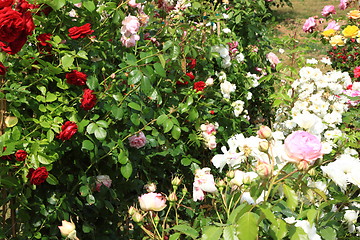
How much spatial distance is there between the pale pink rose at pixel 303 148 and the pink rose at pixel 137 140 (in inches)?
40.6

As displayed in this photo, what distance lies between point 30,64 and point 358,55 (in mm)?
A: 2847

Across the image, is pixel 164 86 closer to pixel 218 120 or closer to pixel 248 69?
pixel 218 120

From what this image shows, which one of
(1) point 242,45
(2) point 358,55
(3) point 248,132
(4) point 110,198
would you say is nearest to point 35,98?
(4) point 110,198

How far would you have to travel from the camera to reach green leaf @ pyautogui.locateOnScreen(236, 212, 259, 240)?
0.89 m

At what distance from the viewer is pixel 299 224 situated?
108 cm

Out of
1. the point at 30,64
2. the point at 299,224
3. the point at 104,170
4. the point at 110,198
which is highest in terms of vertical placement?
the point at 30,64

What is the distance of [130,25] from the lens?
185 centimetres

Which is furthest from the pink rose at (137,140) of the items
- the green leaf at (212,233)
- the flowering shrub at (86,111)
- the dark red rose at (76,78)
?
the green leaf at (212,233)

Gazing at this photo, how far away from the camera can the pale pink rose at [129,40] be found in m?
1.88

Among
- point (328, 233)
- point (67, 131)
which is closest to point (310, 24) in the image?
point (67, 131)

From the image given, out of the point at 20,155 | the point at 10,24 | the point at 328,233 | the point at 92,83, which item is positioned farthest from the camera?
the point at 92,83

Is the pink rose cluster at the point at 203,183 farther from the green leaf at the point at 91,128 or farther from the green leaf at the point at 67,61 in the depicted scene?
the green leaf at the point at 67,61

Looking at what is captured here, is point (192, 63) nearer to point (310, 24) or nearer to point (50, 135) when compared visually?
point (50, 135)

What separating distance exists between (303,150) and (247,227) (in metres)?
0.20
